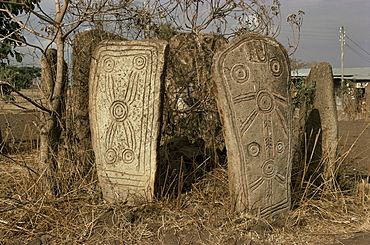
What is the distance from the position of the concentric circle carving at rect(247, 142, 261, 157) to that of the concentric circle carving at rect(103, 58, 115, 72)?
1309mm

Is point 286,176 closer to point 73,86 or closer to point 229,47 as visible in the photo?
point 229,47

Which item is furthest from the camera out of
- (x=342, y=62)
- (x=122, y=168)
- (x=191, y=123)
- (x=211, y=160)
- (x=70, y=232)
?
(x=342, y=62)

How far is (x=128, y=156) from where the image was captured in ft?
10.3

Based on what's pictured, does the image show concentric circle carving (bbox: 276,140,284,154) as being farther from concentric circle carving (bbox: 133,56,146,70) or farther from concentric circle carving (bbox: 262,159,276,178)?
concentric circle carving (bbox: 133,56,146,70)

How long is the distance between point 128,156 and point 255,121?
3.49 feet

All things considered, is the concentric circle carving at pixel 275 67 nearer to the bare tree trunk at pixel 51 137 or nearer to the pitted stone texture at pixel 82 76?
the bare tree trunk at pixel 51 137

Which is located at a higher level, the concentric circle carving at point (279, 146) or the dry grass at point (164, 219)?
the concentric circle carving at point (279, 146)

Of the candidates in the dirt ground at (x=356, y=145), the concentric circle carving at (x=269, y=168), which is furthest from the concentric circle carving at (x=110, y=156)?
the dirt ground at (x=356, y=145)

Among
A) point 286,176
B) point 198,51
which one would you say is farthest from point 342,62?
point 286,176

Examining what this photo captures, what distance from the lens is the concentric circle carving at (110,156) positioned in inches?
125

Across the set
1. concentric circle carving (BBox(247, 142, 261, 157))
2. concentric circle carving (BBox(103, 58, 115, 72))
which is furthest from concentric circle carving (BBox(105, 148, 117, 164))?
concentric circle carving (BBox(247, 142, 261, 157))

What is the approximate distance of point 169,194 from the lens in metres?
3.45

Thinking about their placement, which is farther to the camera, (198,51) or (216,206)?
(198,51)

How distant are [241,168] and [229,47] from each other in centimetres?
93
